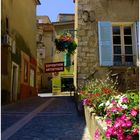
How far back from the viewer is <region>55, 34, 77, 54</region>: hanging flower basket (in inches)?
568

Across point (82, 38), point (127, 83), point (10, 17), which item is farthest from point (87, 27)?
point (10, 17)

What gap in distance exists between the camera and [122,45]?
572 inches

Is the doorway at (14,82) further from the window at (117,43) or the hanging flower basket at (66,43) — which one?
the window at (117,43)

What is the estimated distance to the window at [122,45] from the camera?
14.4m

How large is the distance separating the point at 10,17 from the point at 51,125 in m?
9.52

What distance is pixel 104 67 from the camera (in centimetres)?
1412

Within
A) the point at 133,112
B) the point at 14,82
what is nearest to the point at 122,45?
the point at 14,82

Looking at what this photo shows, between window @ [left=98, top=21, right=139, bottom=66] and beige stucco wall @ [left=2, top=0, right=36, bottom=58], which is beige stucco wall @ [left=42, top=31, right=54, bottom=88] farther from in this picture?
window @ [left=98, top=21, right=139, bottom=66]

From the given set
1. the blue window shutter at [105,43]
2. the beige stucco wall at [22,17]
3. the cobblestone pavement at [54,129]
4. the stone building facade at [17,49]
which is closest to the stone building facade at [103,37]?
the blue window shutter at [105,43]

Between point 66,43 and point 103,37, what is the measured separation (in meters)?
1.58

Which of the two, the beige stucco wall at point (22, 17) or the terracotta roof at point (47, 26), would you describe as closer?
the beige stucco wall at point (22, 17)

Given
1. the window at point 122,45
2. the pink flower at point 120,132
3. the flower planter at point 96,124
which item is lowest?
the flower planter at point 96,124

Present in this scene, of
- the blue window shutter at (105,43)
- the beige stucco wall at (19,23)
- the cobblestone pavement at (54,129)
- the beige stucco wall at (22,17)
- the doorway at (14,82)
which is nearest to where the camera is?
the cobblestone pavement at (54,129)

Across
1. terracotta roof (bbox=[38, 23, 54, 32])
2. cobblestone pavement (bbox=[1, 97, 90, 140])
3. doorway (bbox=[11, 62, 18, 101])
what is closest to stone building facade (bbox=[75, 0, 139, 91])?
doorway (bbox=[11, 62, 18, 101])
